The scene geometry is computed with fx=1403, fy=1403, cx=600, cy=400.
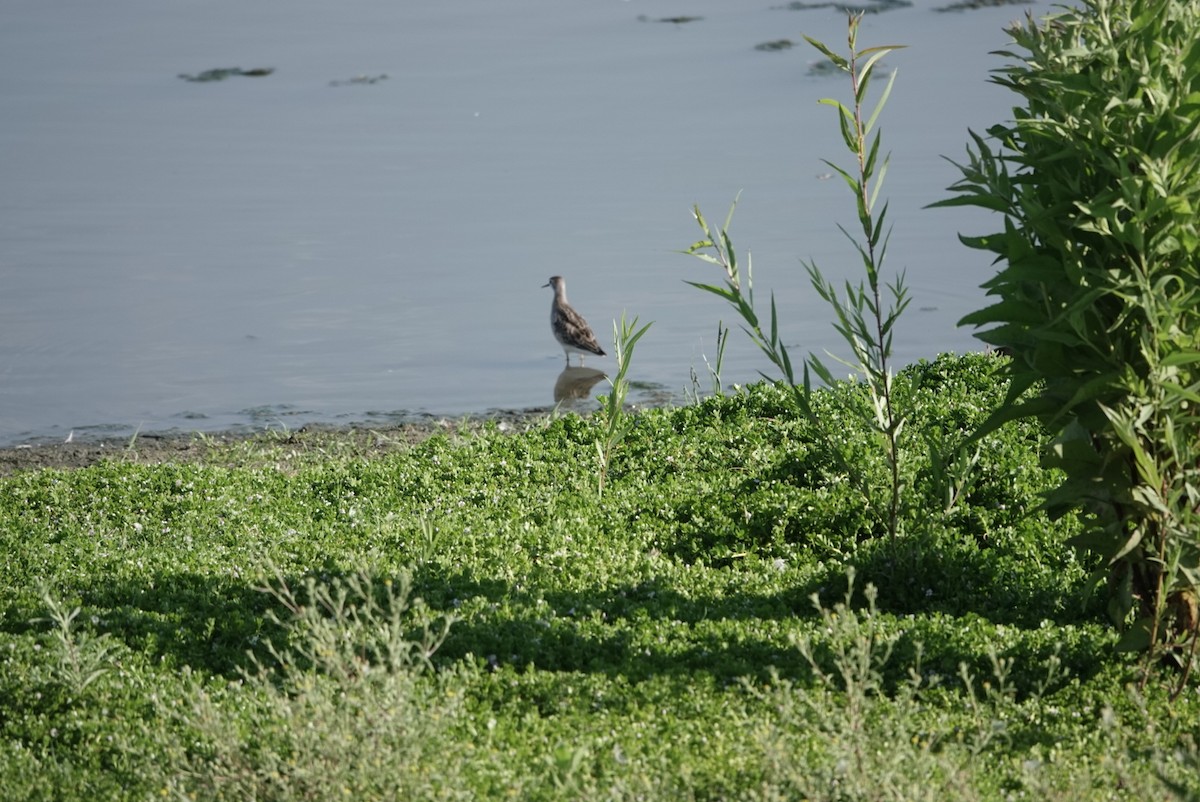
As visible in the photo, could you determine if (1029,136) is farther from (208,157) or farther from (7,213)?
(208,157)

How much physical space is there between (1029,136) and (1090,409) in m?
0.92

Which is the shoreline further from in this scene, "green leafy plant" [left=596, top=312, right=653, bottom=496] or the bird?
"green leafy plant" [left=596, top=312, right=653, bottom=496]

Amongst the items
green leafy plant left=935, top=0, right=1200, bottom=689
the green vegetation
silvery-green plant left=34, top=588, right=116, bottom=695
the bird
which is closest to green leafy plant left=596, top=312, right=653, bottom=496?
the green vegetation

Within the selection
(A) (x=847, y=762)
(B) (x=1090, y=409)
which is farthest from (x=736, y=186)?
(A) (x=847, y=762)

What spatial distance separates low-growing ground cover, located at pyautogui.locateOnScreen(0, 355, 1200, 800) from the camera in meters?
3.99

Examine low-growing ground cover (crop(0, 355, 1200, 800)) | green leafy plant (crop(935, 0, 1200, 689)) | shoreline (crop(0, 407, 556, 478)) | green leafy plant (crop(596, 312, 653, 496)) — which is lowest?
shoreline (crop(0, 407, 556, 478))

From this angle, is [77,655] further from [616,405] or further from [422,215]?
[422,215]

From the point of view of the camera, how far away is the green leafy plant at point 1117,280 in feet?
13.8

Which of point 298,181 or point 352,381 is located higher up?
point 298,181

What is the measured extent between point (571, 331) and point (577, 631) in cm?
674

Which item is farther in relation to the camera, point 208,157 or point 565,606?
point 208,157

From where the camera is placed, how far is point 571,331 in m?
11.6

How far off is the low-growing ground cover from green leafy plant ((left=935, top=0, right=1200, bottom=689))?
0.49m

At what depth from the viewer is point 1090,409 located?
180 inches
